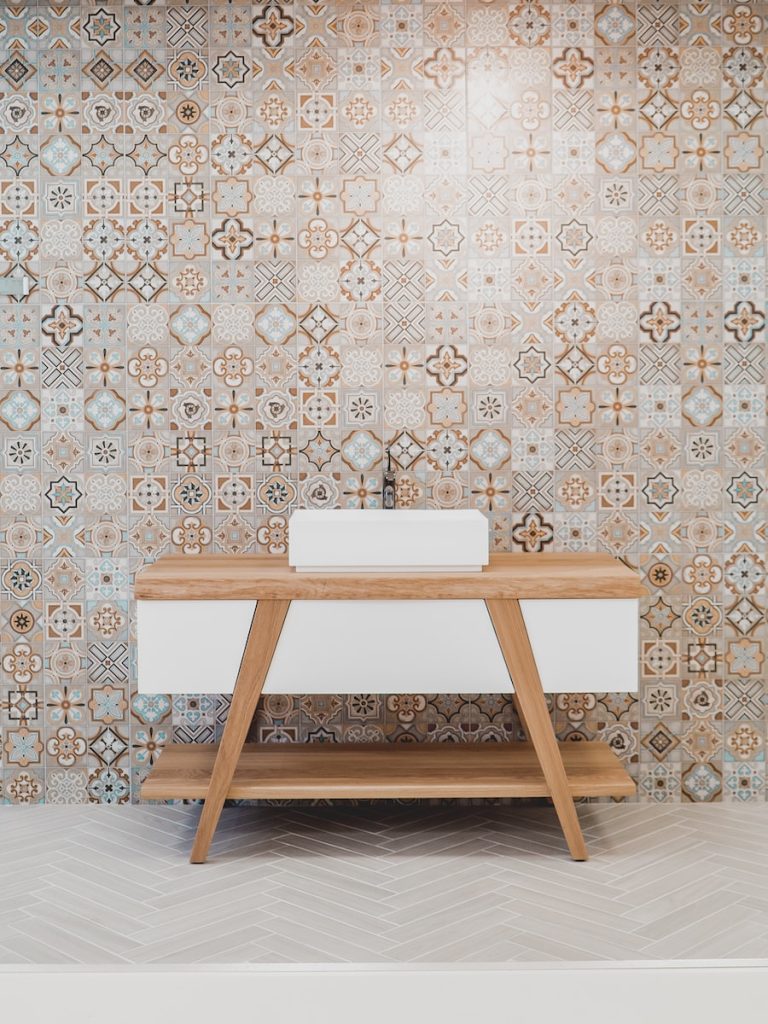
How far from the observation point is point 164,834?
3.02 metres

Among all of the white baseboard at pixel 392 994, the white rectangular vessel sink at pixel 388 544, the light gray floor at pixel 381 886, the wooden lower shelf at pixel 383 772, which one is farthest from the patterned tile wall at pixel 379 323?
the white baseboard at pixel 392 994

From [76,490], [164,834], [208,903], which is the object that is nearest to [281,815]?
[164,834]

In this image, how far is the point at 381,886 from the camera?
103 inches

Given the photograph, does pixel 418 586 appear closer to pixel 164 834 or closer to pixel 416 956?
pixel 416 956

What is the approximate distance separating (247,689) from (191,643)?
0.67 feet

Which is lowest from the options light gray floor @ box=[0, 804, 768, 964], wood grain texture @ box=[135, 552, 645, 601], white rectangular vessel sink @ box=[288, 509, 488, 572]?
light gray floor @ box=[0, 804, 768, 964]

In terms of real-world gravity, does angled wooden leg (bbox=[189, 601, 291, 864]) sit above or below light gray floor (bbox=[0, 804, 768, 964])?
above

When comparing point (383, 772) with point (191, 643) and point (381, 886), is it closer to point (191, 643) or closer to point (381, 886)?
point (381, 886)

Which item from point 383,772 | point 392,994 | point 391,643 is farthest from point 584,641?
point 392,994

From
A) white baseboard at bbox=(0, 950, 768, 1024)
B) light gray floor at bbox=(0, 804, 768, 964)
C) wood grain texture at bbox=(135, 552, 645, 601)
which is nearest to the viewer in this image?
white baseboard at bbox=(0, 950, 768, 1024)

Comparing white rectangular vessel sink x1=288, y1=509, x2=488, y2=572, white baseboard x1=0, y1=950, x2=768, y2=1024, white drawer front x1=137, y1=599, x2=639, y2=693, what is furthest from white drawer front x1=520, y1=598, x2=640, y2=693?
white baseboard x1=0, y1=950, x2=768, y2=1024

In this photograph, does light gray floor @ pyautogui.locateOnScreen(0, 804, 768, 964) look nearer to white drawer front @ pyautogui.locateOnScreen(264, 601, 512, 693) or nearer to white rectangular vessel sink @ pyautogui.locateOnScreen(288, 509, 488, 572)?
white drawer front @ pyautogui.locateOnScreen(264, 601, 512, 693)

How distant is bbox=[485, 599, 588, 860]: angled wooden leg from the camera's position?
8.84 feet

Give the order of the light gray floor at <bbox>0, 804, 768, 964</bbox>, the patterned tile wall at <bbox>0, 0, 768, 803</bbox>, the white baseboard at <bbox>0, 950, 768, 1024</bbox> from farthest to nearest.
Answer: the patterned tile wall at <bbox>0, 0, 768, 803</bbox>
the light gray floor at <bbox>0, 804, 768, 964</bbox>
the white baseboard at <bbox>0, 950, 768, 1024</bbox>
